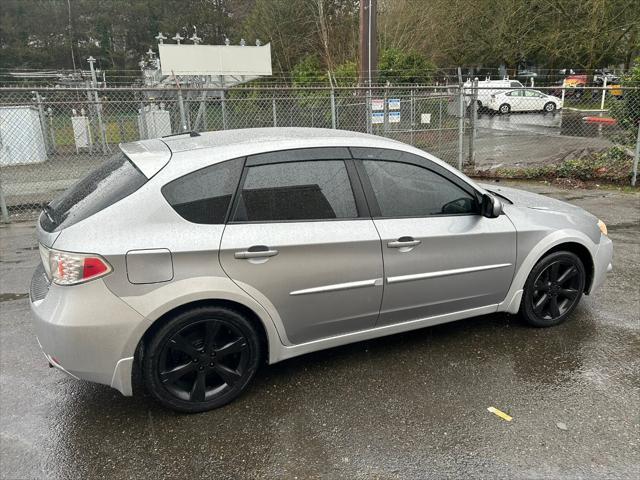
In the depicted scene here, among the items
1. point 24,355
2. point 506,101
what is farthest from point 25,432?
point 506,101

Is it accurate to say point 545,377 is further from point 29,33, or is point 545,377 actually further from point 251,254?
point 29,33

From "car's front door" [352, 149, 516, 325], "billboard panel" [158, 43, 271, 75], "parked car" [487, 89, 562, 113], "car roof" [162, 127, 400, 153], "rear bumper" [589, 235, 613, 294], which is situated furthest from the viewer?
"parked car" [487, 89, 562, 113]

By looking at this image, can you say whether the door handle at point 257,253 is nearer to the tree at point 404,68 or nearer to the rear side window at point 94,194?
the rear side window at point 94,194

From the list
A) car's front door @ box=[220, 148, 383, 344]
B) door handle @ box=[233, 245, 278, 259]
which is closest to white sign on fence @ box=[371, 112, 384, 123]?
car's front door @ box=[220, 148, 383, 344]

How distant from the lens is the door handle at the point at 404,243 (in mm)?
3180

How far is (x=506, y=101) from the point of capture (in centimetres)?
2580

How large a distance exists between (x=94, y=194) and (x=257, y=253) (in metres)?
1.02

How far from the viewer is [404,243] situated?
10.5ft

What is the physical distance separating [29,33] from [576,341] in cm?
5479

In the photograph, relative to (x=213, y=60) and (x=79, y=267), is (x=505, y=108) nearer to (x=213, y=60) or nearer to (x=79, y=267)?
(x=213, y=60)

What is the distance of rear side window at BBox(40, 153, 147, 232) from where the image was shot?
275 cm

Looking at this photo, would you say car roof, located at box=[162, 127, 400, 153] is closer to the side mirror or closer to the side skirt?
the side mirror

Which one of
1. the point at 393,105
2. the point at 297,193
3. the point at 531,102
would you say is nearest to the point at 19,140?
the point at 393,105

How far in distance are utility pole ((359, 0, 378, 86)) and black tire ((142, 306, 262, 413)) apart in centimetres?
939
